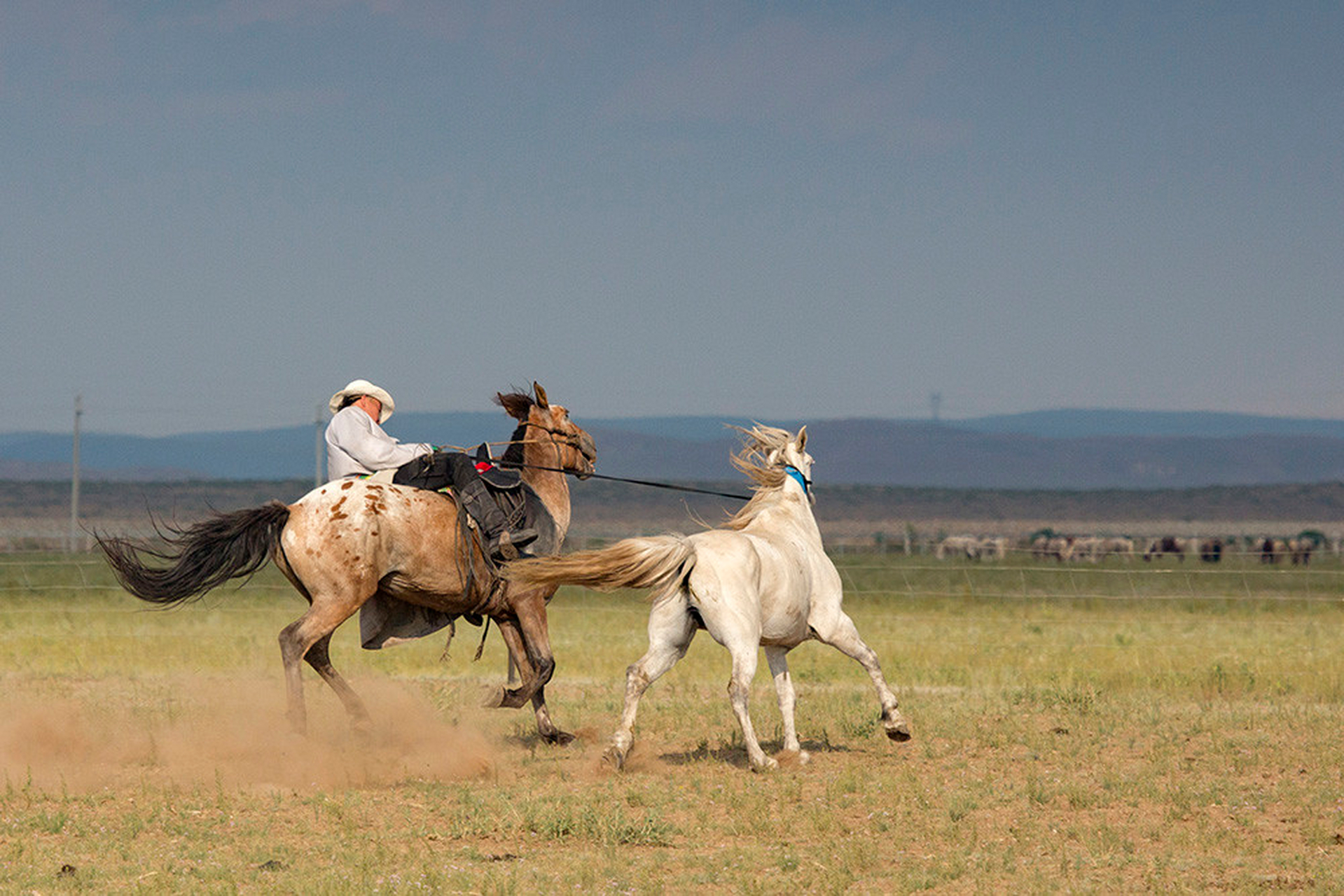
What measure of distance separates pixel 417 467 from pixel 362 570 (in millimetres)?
1091

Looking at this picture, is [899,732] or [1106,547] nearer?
[899,732]

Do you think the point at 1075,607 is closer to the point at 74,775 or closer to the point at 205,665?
A: the point at 205,665

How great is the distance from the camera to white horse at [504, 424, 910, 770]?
30.2 feet

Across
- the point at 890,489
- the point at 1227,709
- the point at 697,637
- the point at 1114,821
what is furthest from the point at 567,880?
the point at 890,489

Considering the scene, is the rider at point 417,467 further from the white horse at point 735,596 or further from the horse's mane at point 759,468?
the horse's mane at point 759,468

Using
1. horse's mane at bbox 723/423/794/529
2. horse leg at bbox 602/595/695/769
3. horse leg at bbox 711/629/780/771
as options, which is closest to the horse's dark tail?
horse leg at bbox 602/595/695/769

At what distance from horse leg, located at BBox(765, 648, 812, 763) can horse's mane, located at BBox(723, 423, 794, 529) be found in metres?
0.91

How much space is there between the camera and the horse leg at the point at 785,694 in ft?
32.7

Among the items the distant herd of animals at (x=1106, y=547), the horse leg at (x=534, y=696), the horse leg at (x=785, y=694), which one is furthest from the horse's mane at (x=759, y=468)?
the distant herd of animals at (x=1106, y=547)

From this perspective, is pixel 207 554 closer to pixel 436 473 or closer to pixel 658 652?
pixel 436 473

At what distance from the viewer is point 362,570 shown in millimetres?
10000

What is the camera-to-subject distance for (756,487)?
11039 millimetres

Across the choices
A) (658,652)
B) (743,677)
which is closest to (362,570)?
(658,652)

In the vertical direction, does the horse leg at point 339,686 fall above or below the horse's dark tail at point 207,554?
below
